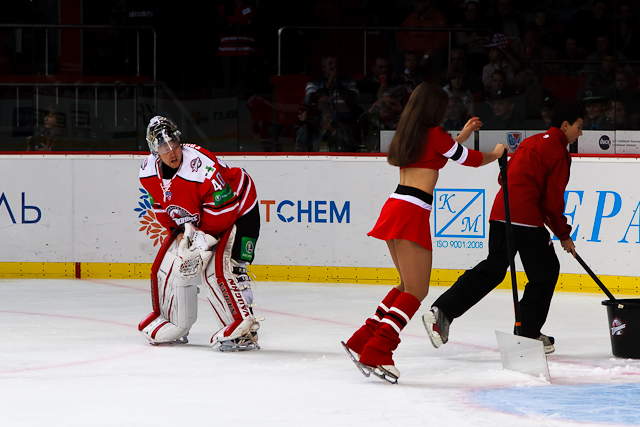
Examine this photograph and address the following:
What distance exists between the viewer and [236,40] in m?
7.23

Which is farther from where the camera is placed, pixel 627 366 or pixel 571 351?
pixel 571 351

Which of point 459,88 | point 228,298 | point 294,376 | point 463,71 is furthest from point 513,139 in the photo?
point 294,376

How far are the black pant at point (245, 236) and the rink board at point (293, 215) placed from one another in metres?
2.23

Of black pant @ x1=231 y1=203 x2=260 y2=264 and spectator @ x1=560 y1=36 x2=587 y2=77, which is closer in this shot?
black pant @ x1=231 y1=203 x2=260 y2=264

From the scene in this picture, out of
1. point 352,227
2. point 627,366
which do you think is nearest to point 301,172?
point 352,227

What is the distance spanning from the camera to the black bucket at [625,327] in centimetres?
373

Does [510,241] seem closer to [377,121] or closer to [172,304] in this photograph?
[172,304]

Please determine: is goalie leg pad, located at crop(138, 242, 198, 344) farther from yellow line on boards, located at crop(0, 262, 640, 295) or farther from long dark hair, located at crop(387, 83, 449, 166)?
yellow line on boards, located at crop(0, 262, 640, 295)

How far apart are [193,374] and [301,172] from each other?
306cm

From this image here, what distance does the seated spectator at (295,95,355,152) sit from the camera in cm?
681

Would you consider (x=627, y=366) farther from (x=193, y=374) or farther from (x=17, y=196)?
(x=17, y=196)

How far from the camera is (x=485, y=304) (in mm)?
5457

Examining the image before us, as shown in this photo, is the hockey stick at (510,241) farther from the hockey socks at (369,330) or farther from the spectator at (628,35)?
the spectator at (628,35)

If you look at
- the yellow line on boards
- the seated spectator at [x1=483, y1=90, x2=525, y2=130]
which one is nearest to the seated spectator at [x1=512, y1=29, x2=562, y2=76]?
the seated spectator at [x1=483, y1=90, x2=525, y2=130]
